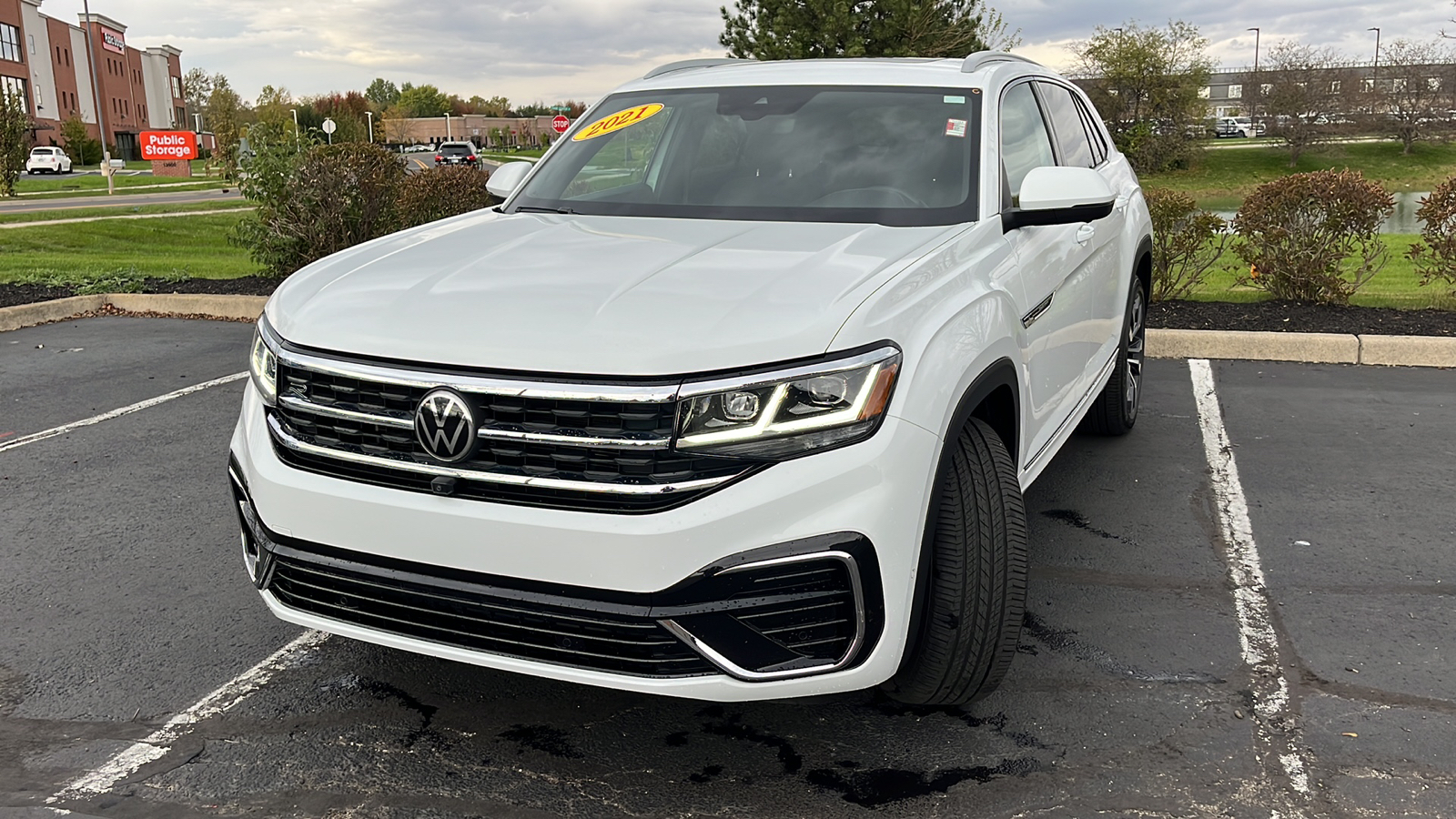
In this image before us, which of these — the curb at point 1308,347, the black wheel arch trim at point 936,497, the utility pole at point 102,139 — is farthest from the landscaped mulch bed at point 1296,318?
the utility pole at point 102,139

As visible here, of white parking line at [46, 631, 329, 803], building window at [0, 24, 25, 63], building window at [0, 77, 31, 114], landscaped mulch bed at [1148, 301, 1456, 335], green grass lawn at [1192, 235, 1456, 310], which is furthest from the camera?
building window at [0, 24, 25, 63]

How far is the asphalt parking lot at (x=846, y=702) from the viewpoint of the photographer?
2926 mm

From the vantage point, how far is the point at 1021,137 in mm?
4422

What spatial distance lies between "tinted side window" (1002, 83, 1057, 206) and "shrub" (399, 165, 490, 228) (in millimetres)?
8119

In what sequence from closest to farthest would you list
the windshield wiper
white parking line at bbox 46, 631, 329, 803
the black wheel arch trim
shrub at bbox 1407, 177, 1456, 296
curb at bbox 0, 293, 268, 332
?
the black wheel arch trim → white parking line at bbox 46, 631, 329, 803 → the windshield wiper → shrub at bbox 1407, 177, 1456, 296 → curb at bbox 0, 293, 268, 332

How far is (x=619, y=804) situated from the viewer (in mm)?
2887

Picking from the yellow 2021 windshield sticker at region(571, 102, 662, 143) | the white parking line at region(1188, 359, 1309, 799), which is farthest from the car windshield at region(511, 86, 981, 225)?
the white parking line at region(1188, 359, 1309, 799)

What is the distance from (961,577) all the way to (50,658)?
2895 mm

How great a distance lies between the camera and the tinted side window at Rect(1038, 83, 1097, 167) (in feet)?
16.6

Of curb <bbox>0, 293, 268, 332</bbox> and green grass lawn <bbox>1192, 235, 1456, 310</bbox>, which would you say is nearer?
green grass lawn <bbox>1192, 235, 1456, 310</bbox>

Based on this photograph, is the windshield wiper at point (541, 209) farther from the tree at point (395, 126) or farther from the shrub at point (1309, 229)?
the tree at point (395, 126)

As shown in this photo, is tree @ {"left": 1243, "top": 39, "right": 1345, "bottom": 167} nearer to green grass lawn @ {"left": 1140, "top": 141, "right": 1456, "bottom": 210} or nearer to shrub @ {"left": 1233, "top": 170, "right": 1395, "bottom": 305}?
green grass lawn @ {"left": 1140, "top": 141, "right": 1456, "bottom": 210}

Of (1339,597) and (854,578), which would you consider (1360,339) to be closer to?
(1339,597)

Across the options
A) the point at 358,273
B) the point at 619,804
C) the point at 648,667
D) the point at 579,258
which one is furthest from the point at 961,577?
the point at 358,273
